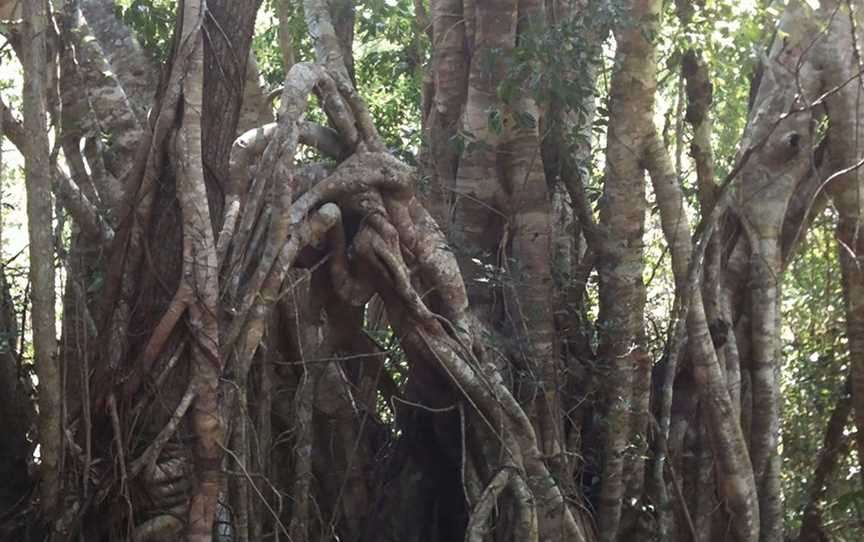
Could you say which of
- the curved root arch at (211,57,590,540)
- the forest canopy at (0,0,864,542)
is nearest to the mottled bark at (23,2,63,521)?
the forest canopy at (0,0,864,542)

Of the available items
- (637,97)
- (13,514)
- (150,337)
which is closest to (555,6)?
(637,97)

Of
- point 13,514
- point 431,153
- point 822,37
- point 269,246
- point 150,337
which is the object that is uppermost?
point 822,37

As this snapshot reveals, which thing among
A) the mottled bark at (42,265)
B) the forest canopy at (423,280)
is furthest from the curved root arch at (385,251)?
the mottled bark at (42,265)

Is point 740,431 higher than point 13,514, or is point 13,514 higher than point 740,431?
point 740,431

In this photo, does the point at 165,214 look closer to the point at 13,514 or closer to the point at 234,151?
the point at 234,151

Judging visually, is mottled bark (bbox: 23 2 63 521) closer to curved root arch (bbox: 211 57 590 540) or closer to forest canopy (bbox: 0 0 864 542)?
forest canopy (bbox: 0 0 864 542)

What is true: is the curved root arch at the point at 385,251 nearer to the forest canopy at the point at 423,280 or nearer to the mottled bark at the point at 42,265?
the forest canopy at the point at 423,280

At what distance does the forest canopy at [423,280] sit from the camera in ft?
14.9

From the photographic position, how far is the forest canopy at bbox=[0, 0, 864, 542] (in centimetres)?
454

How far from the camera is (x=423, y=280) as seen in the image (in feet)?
17.3

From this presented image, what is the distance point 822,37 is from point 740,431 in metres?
1.87

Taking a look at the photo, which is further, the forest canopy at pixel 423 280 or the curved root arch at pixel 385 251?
the curved root arch at pixel 385 251

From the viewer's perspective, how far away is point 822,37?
20.4ft

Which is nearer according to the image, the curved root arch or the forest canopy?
the forest canopy
